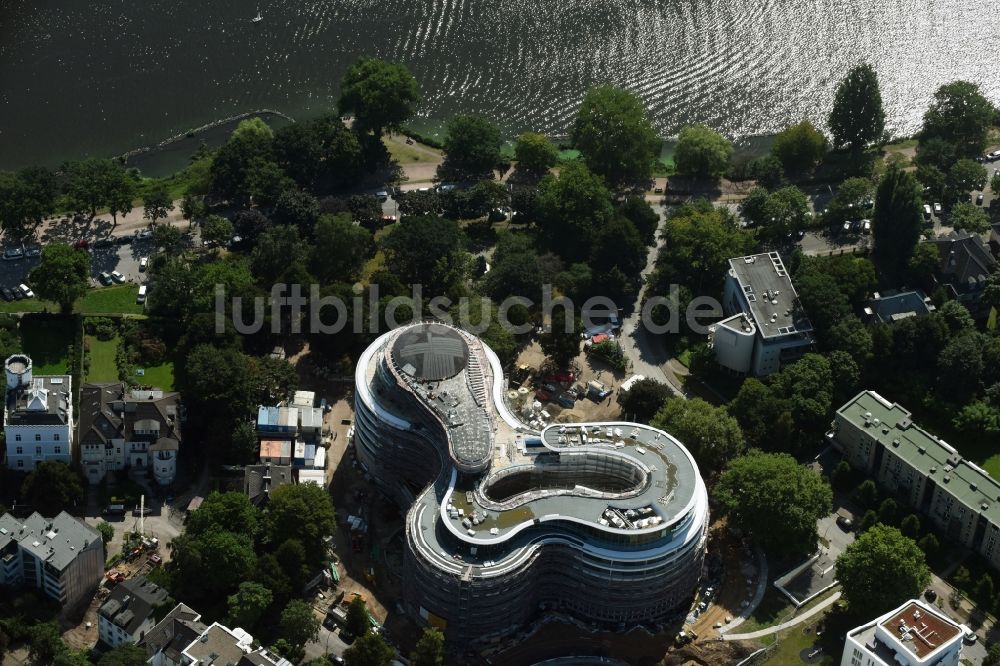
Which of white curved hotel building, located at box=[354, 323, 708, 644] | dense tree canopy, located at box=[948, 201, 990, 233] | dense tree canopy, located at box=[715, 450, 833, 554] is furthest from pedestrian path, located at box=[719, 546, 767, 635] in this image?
dense tree canopy, located at box=[948, 201, 990, 233]

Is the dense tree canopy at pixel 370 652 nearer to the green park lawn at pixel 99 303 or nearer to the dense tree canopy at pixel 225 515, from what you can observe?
the dense tree canopy at pixel 225 515

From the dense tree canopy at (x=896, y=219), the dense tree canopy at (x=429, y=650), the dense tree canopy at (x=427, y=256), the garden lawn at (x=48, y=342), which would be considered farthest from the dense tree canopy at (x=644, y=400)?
the garden lawn at (x=48, y=342)

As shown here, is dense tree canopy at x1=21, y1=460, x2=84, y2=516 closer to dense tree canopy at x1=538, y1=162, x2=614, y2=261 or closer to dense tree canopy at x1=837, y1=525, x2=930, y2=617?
dense tree canopy at x1=538, y1=162, x2=614, y2=261

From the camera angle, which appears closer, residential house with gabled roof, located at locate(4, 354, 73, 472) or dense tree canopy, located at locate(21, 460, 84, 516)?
dense tree canopy, located at locate(21, 460, 84, 516)

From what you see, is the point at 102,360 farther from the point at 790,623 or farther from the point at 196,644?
the point at 790,623

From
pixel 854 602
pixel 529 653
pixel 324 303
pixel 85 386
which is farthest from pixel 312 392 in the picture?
pixel 854 602
